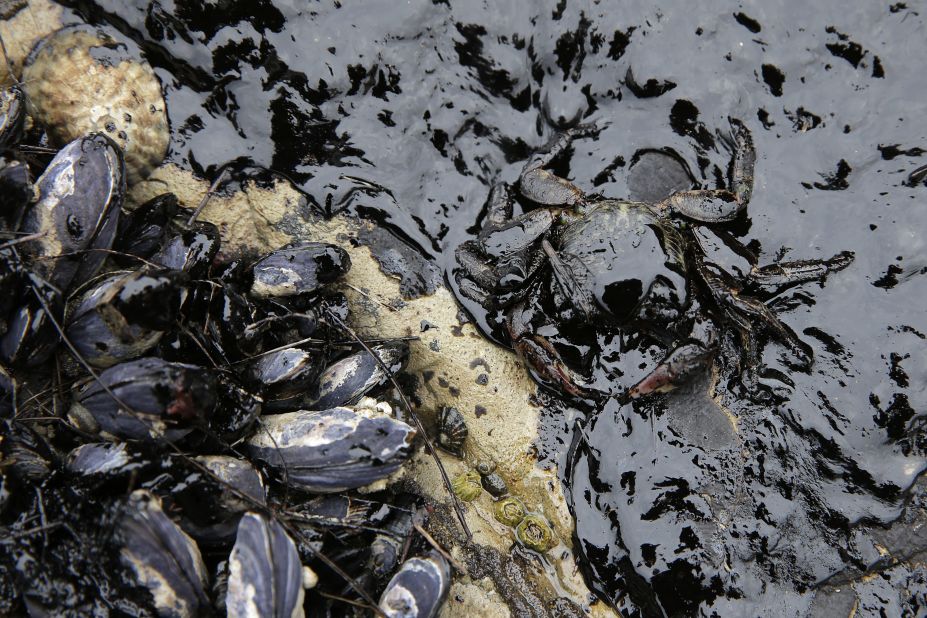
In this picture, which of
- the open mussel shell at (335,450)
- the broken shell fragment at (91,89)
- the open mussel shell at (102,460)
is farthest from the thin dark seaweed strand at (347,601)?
the broken shell fragment at (91,89)

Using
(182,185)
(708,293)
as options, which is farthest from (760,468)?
(182,185)

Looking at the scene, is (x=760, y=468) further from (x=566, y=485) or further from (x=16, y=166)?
(x=16, y=166)

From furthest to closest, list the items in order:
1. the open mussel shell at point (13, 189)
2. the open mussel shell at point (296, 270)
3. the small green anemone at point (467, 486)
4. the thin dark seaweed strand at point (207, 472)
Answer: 1. the small green anemone at point (467, 486)
2. the open mussel shell at point (296, 270)
3. the open mussel shell at point (13, 189)
4. the thin dark seaweed strand at point (207, 472)

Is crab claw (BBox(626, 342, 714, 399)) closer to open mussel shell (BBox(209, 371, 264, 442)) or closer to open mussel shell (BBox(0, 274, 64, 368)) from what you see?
open mussel shell (BBox(209, 371, 264, 442))

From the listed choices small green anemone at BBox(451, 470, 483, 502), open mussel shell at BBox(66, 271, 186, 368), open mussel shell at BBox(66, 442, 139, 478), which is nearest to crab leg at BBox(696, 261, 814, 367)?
small green anemone at BBox(451, 470, 483, 502)

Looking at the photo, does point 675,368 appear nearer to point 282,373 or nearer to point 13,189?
point 282,373

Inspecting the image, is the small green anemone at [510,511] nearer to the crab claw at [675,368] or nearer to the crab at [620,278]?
the crab at [620,278]

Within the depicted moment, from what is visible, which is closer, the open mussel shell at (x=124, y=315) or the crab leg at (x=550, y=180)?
the open mussel shell at (x=124, y=315)

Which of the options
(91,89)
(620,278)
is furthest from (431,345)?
(91,89)
